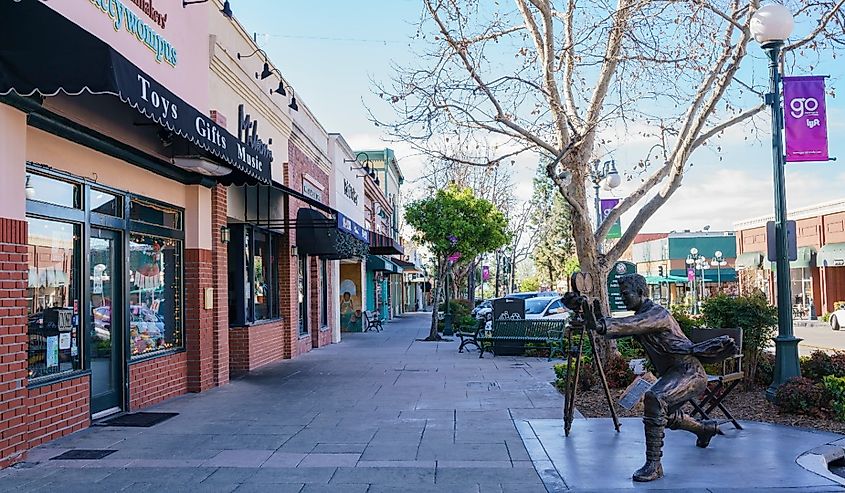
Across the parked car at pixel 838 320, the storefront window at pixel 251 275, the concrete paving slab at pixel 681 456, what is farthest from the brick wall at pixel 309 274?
the parked car at pixel 838 320

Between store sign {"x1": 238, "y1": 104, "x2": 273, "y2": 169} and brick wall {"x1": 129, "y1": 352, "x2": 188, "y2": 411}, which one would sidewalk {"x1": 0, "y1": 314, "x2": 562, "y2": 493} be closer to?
brick wall {"x1": 129, "y1": 352, "x2": 188, "y2": 411}

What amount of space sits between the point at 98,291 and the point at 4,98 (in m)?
3.21

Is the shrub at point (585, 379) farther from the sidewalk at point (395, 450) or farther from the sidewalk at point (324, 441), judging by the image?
the sidewalk at point (395, 450)

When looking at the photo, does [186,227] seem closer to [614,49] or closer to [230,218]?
[230,218]

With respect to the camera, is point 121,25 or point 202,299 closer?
point 121,25

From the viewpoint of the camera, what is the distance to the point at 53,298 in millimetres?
8492

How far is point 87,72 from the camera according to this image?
661 cm

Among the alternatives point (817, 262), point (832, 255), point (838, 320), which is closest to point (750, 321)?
point (838, 320)

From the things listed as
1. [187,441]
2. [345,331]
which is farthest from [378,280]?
[187,441]

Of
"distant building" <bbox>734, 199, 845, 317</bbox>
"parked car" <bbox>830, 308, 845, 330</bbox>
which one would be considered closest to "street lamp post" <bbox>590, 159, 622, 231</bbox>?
"parked car" <bbox>830, 308, 845, 330</bbox>

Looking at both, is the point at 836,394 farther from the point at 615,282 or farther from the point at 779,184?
the point at 615,282

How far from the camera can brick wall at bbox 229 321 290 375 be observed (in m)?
14.6

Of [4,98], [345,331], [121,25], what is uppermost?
[121,25]

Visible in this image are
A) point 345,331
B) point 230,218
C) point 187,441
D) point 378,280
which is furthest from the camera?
point 378,280
